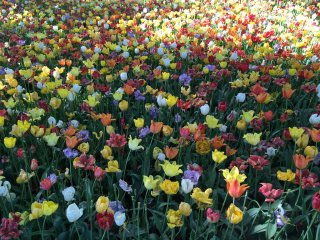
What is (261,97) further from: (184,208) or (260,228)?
(184,208)

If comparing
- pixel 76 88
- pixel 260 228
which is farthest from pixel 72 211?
pixel 76 88

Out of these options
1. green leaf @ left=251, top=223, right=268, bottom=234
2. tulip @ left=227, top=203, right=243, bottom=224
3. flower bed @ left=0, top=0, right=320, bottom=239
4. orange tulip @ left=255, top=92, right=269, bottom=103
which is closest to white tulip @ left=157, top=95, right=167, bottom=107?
flower bed @ left=0, top=0, right=320, bottom=239

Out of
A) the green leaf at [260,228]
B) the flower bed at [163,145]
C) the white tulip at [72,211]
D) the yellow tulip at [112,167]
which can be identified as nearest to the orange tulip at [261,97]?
the flower bed at [163,145]

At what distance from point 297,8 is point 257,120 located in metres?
4.84

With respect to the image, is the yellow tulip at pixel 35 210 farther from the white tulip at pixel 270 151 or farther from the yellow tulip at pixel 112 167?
the white tulip at pixel 270 151

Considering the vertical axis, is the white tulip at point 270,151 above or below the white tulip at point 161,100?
below

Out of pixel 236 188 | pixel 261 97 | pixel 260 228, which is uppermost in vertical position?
pixel 236 188

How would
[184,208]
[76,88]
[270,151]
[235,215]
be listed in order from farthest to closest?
[76,88] < [270,151] < [184,208] < [235,215]

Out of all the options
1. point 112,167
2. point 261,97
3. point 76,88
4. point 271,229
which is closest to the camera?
point 271,229

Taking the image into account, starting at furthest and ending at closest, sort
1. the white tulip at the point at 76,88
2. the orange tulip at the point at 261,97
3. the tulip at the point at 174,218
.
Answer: the white tulip at the point at 76,88 < the orange tulip at the point at 261,97 < the tulip at the point at 174,218

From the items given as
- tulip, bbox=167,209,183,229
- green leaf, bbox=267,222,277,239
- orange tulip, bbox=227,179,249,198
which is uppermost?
orange tulip, bbox=227,179,249,198

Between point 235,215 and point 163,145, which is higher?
point 235,215

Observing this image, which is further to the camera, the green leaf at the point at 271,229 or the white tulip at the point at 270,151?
the white tulip at the point at 270,151

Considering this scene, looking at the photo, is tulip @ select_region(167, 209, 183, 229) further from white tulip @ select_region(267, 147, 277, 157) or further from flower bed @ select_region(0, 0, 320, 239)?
white tulip @ select_region(267, 147, 277, 157)
